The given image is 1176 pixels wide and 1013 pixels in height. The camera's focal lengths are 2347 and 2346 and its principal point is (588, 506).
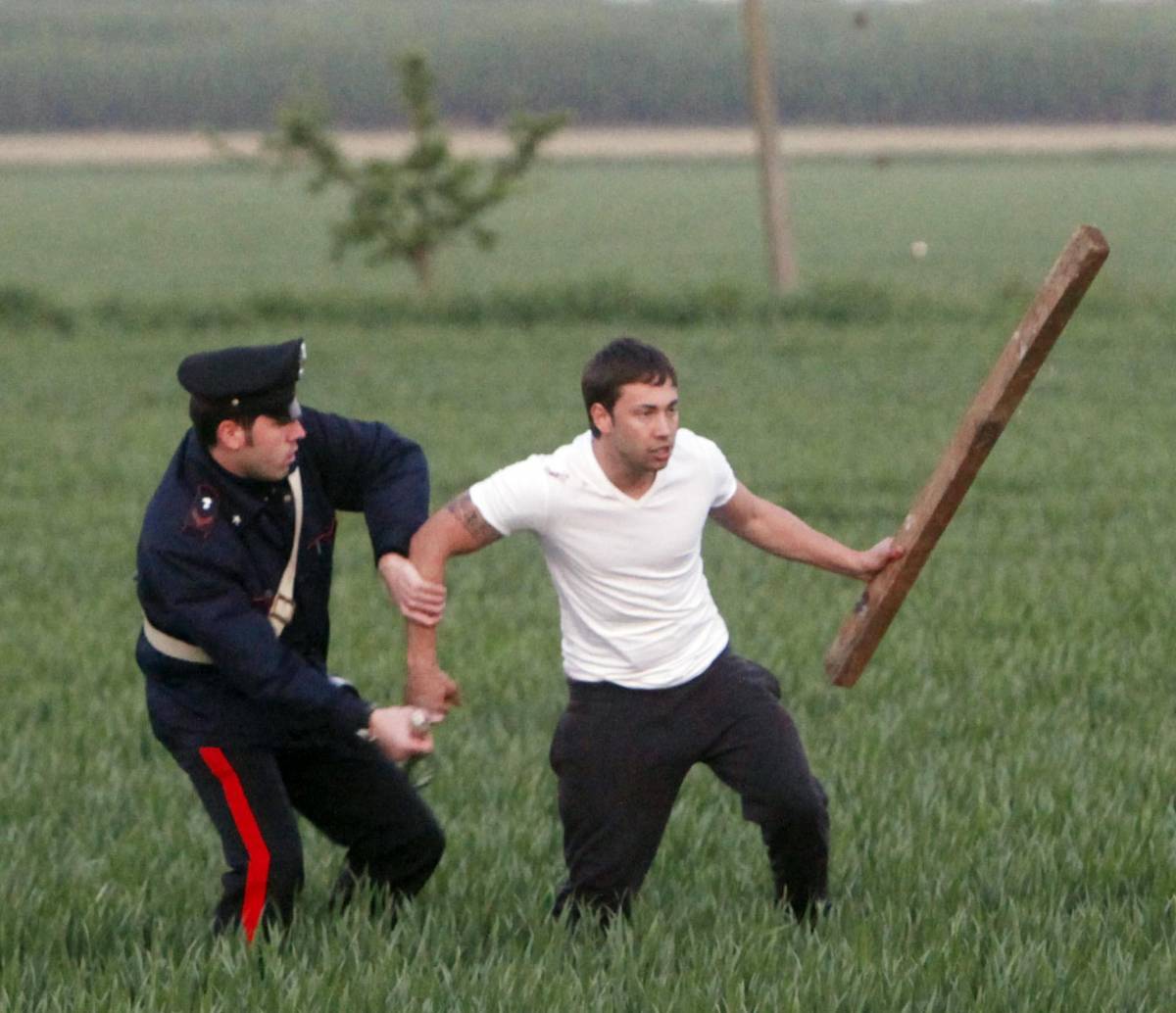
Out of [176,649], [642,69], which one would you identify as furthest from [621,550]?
[642,69]

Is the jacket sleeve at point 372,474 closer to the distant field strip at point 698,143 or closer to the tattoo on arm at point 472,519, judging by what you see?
the tattoo on arm at point 472,519

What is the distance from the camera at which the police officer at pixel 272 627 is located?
5352 mm

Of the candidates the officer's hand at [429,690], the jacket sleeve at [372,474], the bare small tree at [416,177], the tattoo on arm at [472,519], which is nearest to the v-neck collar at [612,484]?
the tattoo on arm at [472,519]

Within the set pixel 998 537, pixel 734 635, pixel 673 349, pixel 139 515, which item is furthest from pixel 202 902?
pixel 673 349

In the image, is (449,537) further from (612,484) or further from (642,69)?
(642,69)

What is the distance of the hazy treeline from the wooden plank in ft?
328

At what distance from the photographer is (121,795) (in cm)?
774

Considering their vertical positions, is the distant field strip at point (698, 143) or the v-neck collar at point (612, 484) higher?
the v-neck collar at point (612, 484)

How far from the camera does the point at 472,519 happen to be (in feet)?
18.5

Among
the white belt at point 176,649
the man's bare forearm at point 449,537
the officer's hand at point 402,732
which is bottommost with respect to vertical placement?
the officer's hand at point 402,732

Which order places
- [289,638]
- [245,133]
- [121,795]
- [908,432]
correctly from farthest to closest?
[245,133] → [908,432] → [121,795] → [289,638]

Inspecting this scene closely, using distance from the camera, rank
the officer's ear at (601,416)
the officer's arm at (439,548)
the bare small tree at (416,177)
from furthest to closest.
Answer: the bare small tree at (416,177) < the officer's arm at (439,548) < the officer's ear at (601,416)

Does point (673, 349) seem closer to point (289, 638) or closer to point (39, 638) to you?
point (39, 638)

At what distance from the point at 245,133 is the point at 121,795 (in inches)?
4543
